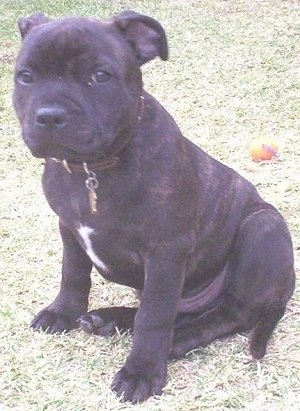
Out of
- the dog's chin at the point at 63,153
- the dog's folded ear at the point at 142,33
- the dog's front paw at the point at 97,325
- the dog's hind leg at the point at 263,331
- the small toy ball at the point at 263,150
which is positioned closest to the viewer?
the dog's chin at the point at 63,153

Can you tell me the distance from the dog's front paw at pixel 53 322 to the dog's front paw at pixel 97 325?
0.28 ft

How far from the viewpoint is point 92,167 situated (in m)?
3.21

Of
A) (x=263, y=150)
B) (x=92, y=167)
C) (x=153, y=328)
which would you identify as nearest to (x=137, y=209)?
(x=92, y=167)

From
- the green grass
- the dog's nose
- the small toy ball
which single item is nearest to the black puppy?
the dog's nose

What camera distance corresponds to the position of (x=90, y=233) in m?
3.31

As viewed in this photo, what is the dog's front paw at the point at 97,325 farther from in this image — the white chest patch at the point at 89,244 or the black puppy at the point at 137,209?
the white chest patch at the point at 89,244

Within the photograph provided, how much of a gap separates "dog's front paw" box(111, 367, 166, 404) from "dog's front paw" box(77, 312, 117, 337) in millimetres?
402

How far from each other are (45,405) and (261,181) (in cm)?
271

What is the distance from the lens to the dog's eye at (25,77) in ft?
10.00

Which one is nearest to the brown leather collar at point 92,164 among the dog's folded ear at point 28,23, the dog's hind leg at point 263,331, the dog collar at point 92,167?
the dog collar at point 92,167

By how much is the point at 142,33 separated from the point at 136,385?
1424 millimetres

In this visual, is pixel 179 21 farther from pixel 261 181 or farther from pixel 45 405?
pixel 45 405

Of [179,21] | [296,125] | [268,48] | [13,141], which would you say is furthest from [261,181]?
[179,21]

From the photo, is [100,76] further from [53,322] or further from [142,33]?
[53,322]
